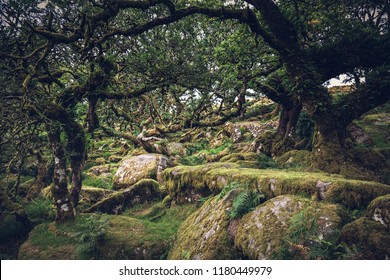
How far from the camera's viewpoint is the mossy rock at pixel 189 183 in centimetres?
1201

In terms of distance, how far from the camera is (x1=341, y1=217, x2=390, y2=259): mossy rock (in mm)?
5301

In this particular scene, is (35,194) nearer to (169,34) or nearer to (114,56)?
(114,56)

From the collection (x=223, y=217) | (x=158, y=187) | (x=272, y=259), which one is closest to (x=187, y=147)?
(x=158, y=187)

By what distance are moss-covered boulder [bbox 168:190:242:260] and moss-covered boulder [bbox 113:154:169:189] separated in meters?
8.82

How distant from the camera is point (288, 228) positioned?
20.8ft

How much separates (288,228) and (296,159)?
7254 millimetres

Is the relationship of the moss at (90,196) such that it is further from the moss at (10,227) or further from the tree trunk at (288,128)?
the tree trunk at (288,128)

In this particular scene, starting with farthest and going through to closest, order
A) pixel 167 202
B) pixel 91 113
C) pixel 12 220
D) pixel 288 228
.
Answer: pixel 167 202 → pixel 91 113 → pixel 12 220 → pixel 288 228

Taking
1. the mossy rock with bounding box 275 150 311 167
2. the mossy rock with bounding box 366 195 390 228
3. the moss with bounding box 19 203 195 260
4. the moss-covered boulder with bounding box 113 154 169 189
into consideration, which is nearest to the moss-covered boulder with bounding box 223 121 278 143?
the moss-covered boulder with bounding box 113 154 169 189

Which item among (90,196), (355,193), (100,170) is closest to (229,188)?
(355,193)

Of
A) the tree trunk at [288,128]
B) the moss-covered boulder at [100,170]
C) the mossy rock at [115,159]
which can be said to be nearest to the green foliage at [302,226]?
the tree trunk at [288,128]

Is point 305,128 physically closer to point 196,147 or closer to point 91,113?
point 196,147

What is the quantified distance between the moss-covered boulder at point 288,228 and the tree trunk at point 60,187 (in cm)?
811
